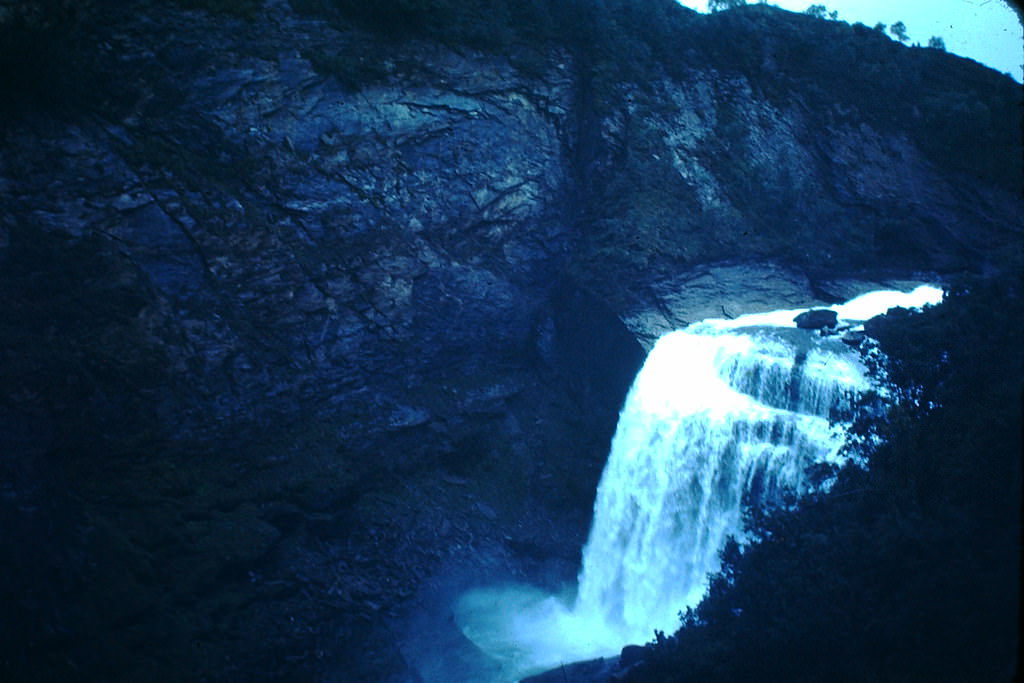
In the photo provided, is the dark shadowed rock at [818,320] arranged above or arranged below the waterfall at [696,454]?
above

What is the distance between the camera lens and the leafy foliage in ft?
37.2

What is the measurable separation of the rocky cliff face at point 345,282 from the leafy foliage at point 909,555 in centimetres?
783

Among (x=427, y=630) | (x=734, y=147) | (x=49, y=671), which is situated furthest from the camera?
(x=734, y=147)

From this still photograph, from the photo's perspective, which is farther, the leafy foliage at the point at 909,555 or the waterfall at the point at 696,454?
the waterfall at the point at 696,454

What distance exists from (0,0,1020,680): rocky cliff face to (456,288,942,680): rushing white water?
1163 mm

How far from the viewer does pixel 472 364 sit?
22.2 m

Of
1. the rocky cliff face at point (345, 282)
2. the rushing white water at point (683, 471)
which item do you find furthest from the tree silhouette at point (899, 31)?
the rushing white water at point (683, 471)

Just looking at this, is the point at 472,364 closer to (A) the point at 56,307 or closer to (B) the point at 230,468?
(B) the point at 230,468

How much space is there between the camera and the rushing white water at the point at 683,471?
1692cm

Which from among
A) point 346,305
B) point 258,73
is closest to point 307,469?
point 346,305

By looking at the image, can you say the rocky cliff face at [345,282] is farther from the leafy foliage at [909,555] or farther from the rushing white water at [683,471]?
the leafy foliage at [909,555]

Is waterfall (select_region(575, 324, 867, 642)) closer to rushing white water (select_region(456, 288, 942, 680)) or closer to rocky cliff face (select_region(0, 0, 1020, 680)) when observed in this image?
rushing white water (select_region(456, 288, 942, 680))

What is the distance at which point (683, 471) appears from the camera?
18234 millimetres

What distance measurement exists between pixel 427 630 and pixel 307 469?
5.55 m
